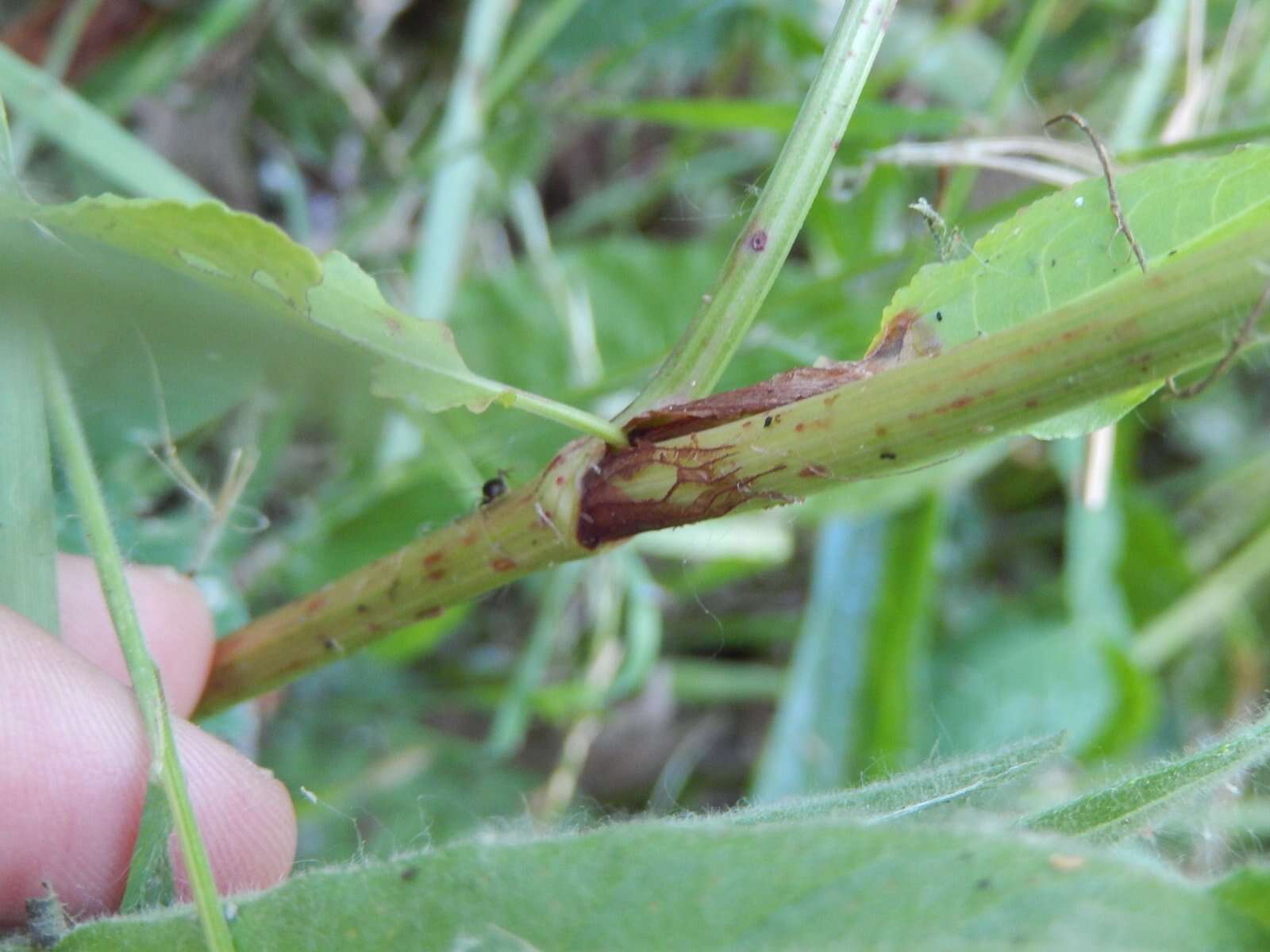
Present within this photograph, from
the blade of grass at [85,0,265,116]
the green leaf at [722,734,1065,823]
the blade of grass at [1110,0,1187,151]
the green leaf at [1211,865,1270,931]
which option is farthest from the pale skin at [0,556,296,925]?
the blade of grass at [1110,0,1187,151]

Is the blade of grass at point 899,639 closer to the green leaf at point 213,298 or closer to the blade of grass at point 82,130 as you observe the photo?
the blade of grass at point 82,130

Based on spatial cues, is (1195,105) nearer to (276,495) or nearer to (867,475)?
(867,475)

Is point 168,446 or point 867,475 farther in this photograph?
point 168,446

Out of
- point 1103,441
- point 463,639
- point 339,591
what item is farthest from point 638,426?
point 463,639

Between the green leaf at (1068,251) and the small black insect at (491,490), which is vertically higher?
the green leaf at (1068,251)

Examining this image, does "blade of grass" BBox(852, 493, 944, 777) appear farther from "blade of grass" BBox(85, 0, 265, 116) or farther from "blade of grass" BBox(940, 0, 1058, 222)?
"blade of grass" BBox(85, 0, 265, 116)

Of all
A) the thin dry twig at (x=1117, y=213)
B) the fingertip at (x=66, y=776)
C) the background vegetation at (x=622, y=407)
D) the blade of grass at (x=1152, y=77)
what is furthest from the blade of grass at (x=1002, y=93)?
the fingertip at (x=66, y=776)
